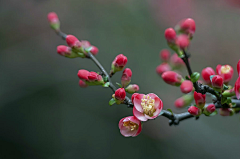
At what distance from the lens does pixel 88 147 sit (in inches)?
71.6

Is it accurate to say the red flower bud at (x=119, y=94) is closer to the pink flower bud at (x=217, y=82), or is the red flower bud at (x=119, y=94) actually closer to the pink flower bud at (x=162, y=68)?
the pink flower bud at (x=217, y=82)

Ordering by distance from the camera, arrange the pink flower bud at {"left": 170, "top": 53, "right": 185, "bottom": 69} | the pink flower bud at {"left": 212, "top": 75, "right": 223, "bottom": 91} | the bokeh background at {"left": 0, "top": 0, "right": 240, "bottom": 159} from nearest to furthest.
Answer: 1. the pink flower bud at {"left": 212, "top": 75, "right": 223, "bottom": 91}
2. the pink flower bud at {"left": 170, "top": 53, "right": 185, "bottom": 69}
3. the bokeh background at {"left": 0, "top": 0, "right": 240, "bottom": 159}

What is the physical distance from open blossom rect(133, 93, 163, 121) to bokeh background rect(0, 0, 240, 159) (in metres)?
1.40

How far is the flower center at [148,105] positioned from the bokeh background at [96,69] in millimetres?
1407

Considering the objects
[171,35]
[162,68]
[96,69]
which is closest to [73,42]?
[171,35]

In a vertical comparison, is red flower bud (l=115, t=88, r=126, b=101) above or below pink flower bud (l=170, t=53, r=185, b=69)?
above

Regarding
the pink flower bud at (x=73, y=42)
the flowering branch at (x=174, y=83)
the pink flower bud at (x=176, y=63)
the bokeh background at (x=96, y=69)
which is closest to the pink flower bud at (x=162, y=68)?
the pink flower bud at (x=176, y=63)

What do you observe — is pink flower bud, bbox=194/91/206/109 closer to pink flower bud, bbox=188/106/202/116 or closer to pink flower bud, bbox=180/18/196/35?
pink flower bud, bbox=188/106/202/116

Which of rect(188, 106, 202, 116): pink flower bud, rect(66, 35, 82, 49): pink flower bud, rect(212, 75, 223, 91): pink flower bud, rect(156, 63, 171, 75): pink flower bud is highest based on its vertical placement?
rect(66, 35, 82, 49): pink flower bud

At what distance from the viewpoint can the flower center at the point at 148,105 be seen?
0.42 metres

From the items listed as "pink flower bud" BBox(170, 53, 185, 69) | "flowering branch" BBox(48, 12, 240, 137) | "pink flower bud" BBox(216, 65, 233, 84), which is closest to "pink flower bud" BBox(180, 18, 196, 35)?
"flowering branch" BBox(48, 12, 240, 137)

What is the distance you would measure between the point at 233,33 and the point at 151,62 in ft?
2.86

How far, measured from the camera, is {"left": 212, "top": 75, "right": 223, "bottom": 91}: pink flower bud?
16.4 inches

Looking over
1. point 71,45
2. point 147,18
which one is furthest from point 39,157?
point 147,18
